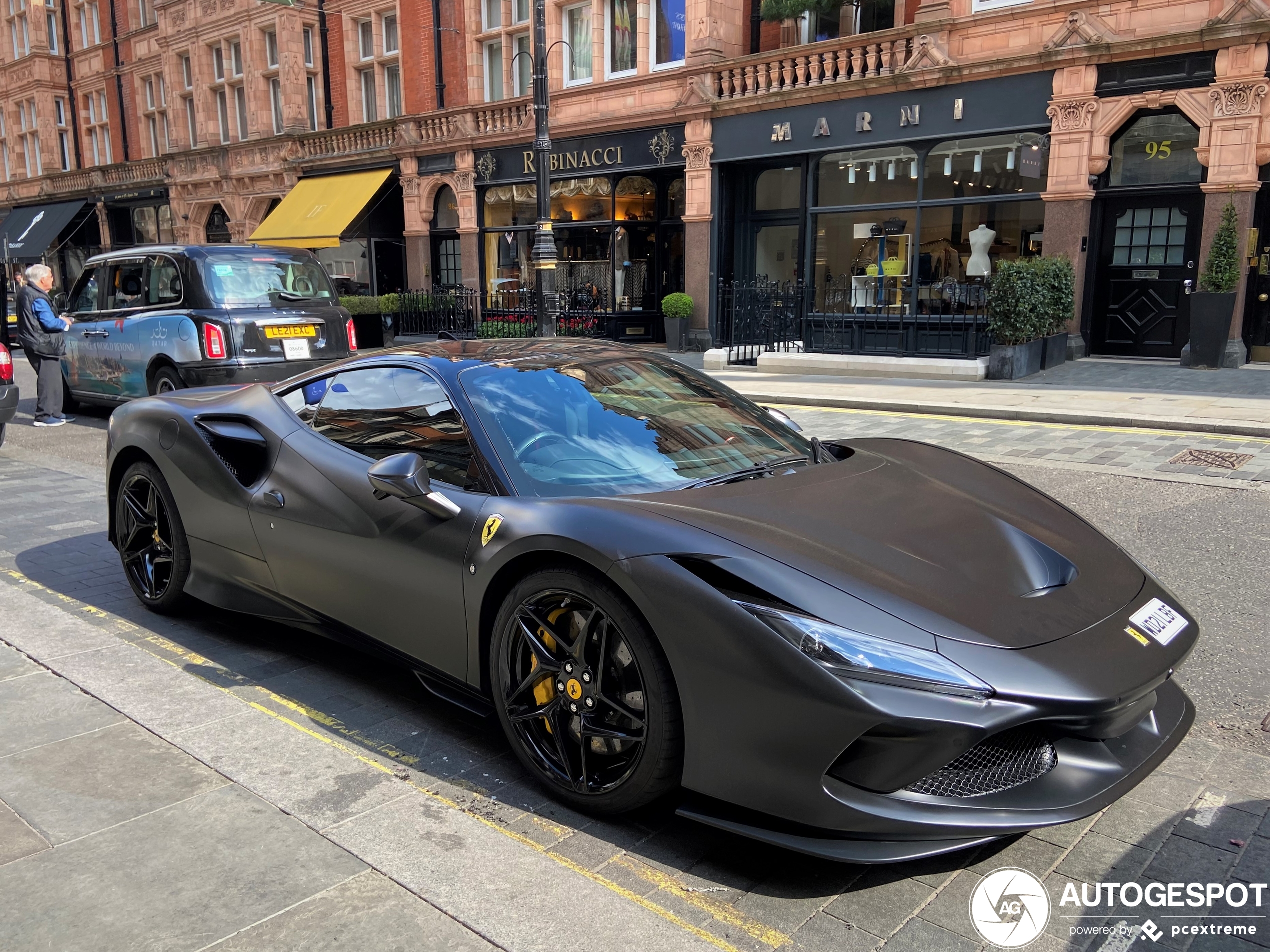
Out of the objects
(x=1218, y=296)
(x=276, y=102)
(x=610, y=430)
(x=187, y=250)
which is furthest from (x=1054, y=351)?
(x=276, y=102)

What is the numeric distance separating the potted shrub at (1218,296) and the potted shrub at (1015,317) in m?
1.97

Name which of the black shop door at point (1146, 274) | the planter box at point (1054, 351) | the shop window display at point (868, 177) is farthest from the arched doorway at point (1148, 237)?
the shop window display at point (868, 177)

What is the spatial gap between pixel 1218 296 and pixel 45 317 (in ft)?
48.6

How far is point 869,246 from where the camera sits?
17109 millimetres

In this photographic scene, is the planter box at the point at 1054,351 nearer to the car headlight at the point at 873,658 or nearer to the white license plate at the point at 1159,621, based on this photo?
the white license plate at the point at 1159,621

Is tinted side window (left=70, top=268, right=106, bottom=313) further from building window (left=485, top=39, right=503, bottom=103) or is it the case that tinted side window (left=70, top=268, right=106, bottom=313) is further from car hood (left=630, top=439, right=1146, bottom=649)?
building window (left=485, top=39, right=503, bottom=103)

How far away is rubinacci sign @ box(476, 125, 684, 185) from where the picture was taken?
19.1 m

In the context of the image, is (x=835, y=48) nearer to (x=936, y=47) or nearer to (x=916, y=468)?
(x=936, y=47)

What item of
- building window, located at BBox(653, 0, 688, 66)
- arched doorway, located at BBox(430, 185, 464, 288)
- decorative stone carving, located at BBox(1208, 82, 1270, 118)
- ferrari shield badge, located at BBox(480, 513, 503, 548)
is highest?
building window, located at BBox(653, 0, 688, 66)

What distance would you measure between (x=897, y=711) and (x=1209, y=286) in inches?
526

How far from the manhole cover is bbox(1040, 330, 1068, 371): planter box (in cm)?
574

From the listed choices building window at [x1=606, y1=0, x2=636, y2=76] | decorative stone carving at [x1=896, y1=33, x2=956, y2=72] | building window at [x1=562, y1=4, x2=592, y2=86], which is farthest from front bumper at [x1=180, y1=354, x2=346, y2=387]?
building window at [x1=562, y1=4, x2=592, y2=86]

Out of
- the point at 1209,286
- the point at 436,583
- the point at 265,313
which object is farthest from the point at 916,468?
the point at 1209,286

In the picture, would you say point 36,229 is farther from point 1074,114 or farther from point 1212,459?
point 1212,459
